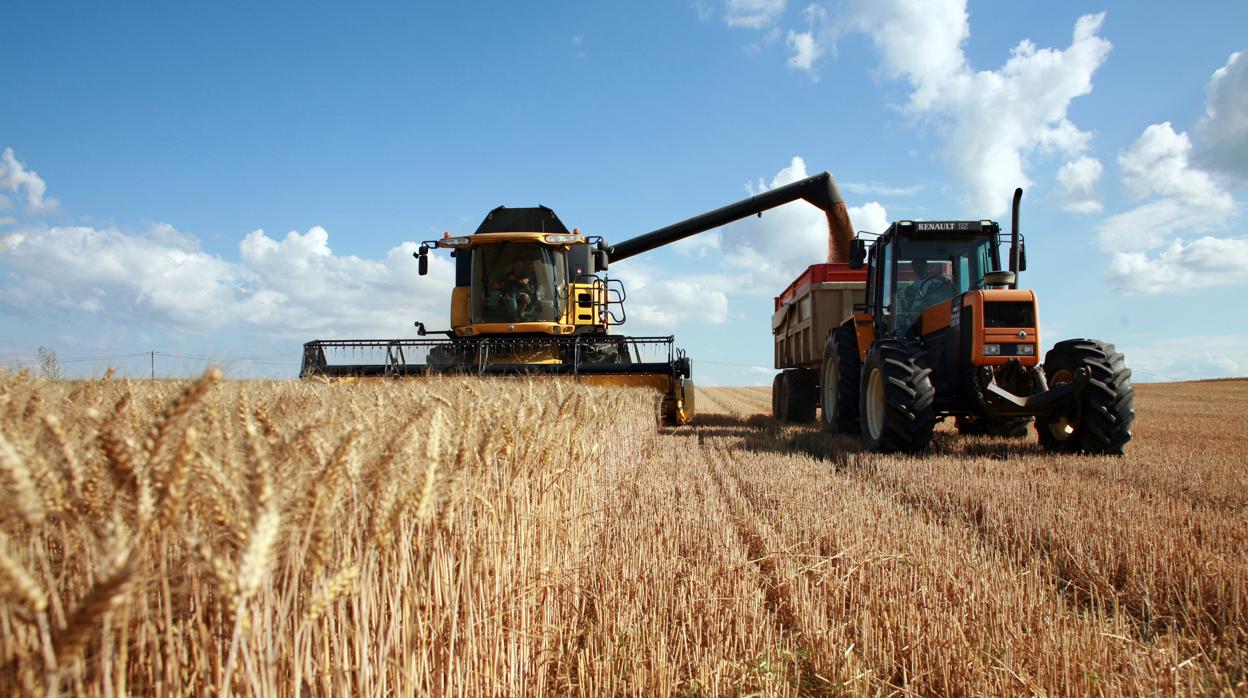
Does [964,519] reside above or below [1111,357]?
below

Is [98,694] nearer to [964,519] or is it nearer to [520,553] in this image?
[520,553]

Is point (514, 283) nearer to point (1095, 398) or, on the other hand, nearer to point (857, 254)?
point (857, 254)

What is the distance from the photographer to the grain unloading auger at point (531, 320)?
1055 cm

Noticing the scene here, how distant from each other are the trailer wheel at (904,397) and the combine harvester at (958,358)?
0.01m

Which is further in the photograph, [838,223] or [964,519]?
[838,223]

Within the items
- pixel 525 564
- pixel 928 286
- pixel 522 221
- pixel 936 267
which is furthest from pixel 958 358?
pixel 522 221

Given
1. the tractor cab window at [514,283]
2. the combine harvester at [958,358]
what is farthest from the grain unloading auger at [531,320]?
the combine harvester at [958,358]

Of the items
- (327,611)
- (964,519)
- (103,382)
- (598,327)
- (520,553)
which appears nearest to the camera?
(327,611)

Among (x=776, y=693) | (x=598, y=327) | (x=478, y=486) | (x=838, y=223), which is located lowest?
(x=776, y=693)

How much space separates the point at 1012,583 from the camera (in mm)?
3166

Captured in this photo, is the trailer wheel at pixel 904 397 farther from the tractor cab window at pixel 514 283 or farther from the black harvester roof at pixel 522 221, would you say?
the black harvester roof at pixel 522 221

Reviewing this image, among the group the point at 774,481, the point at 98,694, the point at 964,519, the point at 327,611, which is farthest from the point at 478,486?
the point at 774,481

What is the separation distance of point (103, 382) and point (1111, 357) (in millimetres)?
7727

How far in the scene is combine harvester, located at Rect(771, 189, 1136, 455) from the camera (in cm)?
691
